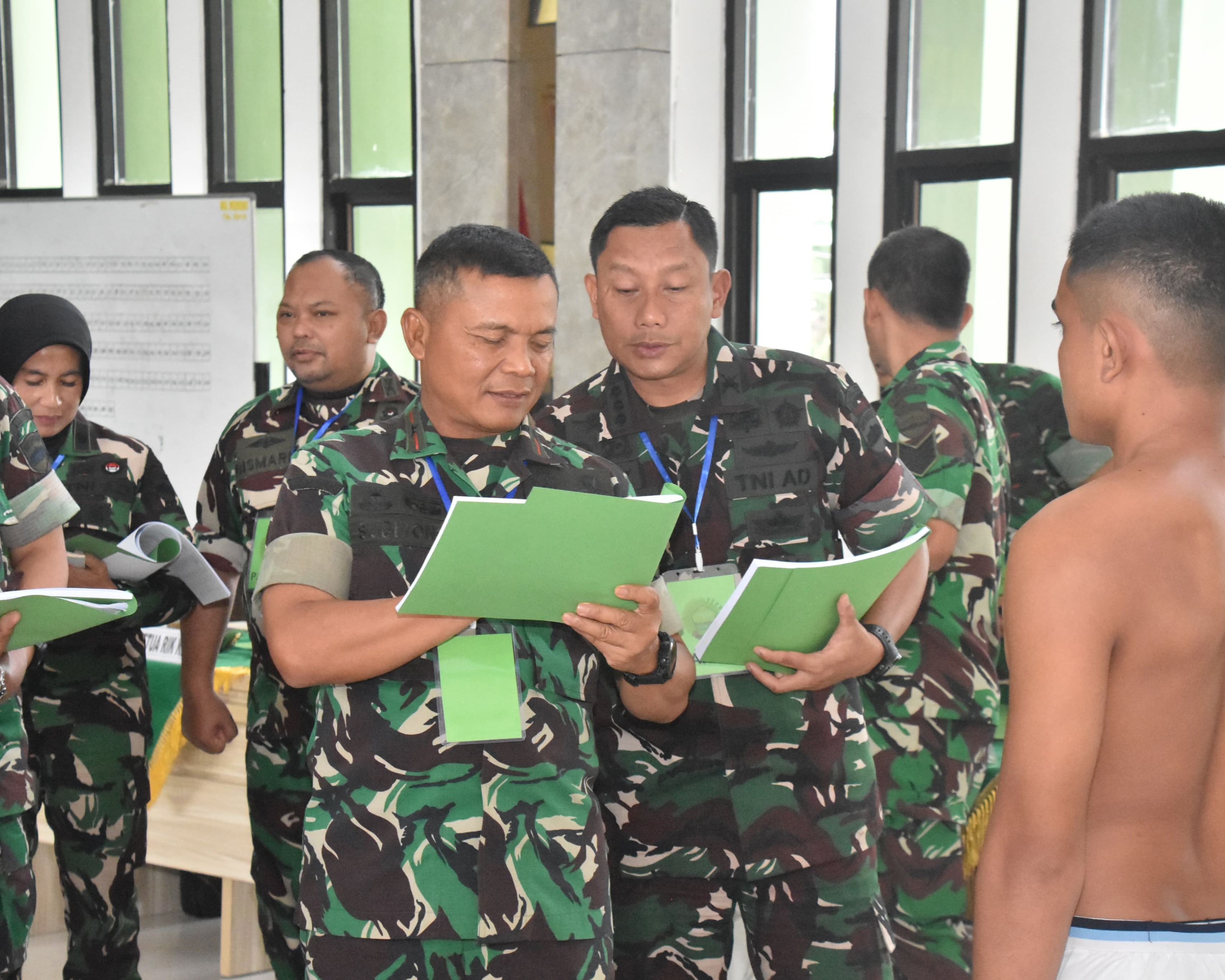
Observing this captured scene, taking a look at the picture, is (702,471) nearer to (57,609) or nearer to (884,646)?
(884,646)

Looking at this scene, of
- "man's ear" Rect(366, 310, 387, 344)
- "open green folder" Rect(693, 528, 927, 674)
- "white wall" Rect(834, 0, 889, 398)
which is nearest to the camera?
"open green folder" Rect(693, 528, 927, 674)

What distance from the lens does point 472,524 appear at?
1463 millimetres

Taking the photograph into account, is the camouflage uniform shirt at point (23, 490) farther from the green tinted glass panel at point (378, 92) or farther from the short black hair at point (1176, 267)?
the green tinted glass panel at point (378, 92)

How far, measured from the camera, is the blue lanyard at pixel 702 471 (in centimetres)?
218

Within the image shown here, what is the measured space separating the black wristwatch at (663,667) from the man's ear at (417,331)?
1.72 ft

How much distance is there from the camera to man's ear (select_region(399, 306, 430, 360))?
74.5 inches

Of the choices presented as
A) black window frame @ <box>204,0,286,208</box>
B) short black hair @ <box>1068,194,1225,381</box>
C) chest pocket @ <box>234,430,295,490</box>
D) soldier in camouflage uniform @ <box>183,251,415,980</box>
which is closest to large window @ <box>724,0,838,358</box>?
soldier in camouflage uniform @ <box>183,251,415,980</box>

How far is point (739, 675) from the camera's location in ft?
7.00

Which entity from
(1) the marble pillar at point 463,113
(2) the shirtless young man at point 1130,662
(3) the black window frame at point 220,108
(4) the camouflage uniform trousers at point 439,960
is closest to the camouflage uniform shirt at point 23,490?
(4) the camouflage uniform trousers at point 439,960

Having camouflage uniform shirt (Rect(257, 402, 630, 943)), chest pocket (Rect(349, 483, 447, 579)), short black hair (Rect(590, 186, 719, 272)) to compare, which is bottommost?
camouflage uniform shirt (Rect(257, 402, 630, 943))

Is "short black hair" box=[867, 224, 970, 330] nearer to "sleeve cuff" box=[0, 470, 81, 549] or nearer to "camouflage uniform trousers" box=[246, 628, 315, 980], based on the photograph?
"camouflage uniform trousers" box=[246, 628, 315, 980]

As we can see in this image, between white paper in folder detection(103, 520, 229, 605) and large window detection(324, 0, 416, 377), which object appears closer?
white paper in folder detection(103, 520, 229, 605)

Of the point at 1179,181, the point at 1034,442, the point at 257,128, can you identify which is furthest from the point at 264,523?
the point at 257,128

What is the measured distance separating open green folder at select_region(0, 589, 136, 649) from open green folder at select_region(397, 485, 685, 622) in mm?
560
